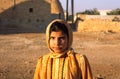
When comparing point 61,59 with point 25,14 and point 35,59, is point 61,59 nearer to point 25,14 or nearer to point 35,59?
point 35,59

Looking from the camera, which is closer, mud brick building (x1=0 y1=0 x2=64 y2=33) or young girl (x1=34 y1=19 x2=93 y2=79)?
young girl (x1=34 y1=19 x2=93 y2=79)

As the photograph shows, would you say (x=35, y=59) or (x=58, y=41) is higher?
(x=58, y=41)

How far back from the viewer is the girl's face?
262 cm

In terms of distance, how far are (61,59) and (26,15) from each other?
99.8 feet

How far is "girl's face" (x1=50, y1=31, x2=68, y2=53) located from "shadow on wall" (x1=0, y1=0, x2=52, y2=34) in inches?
1094

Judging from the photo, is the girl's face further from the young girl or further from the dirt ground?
the dirt ground

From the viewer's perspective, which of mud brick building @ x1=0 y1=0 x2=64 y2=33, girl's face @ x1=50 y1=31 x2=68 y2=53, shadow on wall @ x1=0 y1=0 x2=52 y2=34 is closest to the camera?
girl's face @ x1=50 y1=31 x2=68 y2=53

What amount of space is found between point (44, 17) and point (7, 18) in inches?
153

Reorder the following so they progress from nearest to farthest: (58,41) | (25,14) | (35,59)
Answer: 1. (58,41)
2. (35,59)
3. (25,14)

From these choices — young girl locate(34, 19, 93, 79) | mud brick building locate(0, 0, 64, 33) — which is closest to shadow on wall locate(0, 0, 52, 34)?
mud brick building locate(0, 0, 64, 33)

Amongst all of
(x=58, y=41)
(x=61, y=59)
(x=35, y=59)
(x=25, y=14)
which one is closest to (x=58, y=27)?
(x=58, y=41)

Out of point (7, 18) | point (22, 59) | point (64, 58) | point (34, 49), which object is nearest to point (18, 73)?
point (22, 59)

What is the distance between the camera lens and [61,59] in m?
2.66

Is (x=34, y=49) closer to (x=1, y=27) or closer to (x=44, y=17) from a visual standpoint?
(x=1, y=27)
